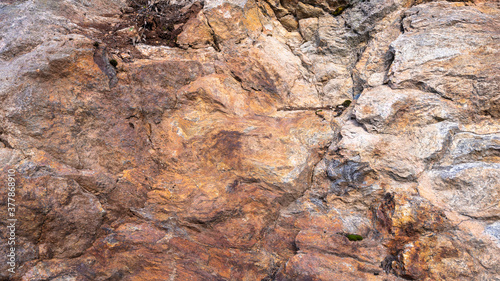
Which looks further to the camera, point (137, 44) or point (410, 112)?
point (137, 44)

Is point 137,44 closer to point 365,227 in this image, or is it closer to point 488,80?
point 365,227

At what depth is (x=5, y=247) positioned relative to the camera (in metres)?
6.74

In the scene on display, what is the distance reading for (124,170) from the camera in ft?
27.7

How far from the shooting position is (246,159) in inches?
340

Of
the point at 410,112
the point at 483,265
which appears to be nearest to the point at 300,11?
the point at 410,112

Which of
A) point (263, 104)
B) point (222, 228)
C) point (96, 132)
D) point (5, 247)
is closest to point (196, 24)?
point (263, 104)

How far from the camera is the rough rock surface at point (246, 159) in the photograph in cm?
704

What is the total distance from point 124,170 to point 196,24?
6695mm

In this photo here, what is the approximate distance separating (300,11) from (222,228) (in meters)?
10.2

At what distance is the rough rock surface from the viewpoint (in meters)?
7.04

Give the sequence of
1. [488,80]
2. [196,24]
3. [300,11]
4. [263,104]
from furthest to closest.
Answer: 1. [300,11]
2. [196,24]
3. [263,104]
4. [488,80]

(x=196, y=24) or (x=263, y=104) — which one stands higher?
(x=196, y=24)

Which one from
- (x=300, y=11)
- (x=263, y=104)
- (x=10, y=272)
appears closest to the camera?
(x=10, y=272)

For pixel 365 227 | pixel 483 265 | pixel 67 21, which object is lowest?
pixel 365 227
